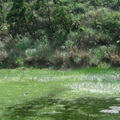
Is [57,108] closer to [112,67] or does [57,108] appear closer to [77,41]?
[112,67]

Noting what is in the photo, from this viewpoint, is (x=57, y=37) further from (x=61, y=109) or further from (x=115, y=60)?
(x=61, y=109)

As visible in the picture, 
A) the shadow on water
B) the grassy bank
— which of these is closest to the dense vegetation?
the grassy bank

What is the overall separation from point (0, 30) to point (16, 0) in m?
3.14

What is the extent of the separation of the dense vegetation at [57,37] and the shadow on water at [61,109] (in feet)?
33.1

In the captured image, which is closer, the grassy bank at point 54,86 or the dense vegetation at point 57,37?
the grassy bank at point 54,86

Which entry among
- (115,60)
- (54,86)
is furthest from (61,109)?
(115,60)

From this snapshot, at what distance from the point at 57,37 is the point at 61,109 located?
16.1 meters

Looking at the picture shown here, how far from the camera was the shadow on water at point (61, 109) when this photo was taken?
1060 centimetres

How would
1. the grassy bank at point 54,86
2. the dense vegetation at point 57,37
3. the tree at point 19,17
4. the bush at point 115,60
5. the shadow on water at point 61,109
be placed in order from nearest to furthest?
the shadow on water at point 61,109, the grassy bank at point 54,86, the bush at point 115,60, the dense vegetation at point 57,37, the tree at point 19,17

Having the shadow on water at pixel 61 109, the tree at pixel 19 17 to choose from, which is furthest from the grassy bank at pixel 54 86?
the tree at pixel 19 17

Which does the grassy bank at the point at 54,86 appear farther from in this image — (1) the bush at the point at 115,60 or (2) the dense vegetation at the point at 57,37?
→ (2) the dense vegetation at the point at 57,37

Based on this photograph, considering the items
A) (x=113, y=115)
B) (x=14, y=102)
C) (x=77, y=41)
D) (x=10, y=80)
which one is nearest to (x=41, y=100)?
(x=14, y=102)

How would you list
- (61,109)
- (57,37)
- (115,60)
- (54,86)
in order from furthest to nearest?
(57,37) → (115,60) → (54,86) → (61,109)

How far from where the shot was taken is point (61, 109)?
11773mm
